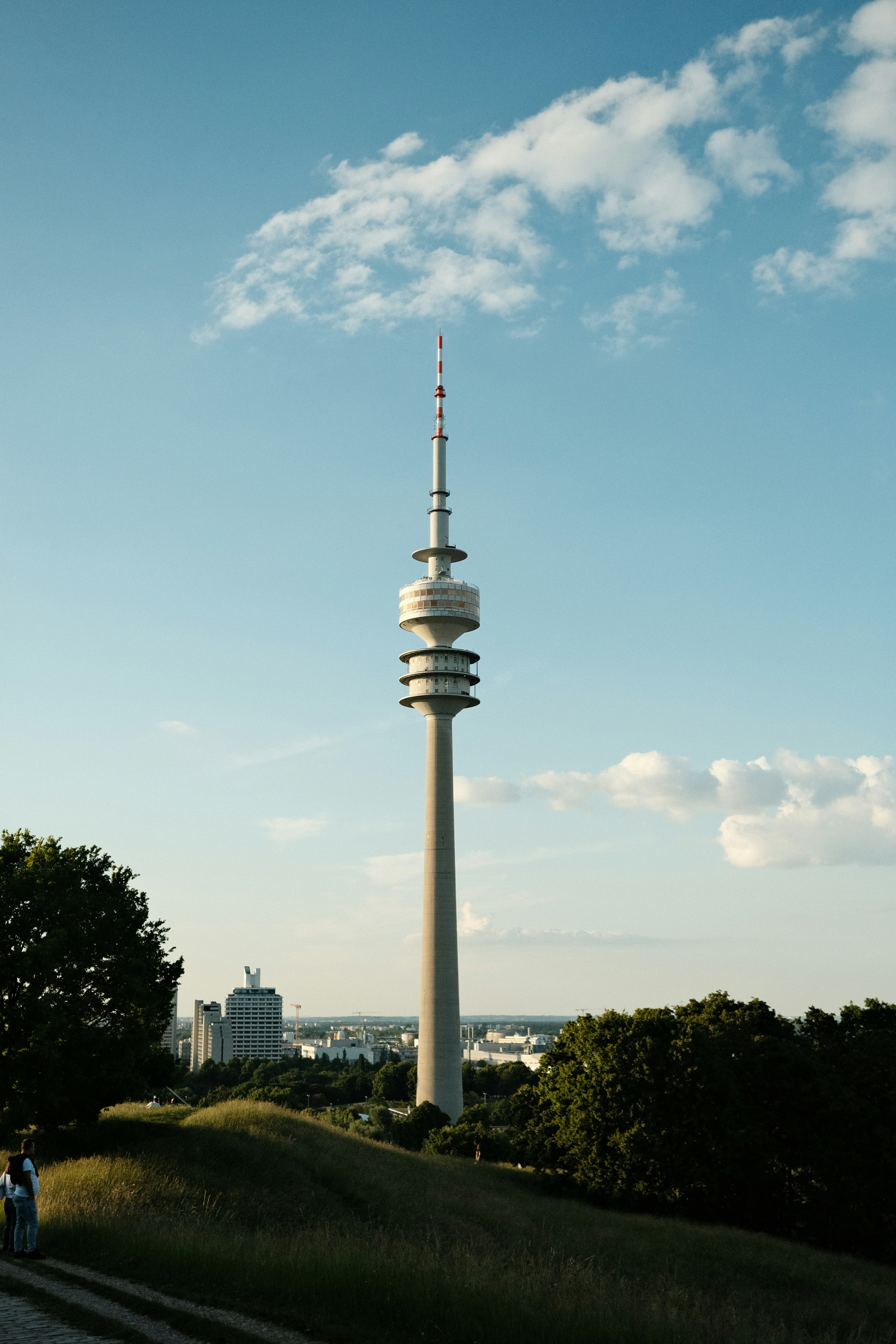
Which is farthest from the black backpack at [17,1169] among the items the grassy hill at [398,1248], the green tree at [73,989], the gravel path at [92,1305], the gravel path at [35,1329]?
the green tree at [73,989]

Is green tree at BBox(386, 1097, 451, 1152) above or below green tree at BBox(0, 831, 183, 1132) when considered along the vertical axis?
below

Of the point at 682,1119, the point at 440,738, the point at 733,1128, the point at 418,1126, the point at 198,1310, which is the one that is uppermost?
the point at 440,738

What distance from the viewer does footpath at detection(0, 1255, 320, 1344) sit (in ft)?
49.6

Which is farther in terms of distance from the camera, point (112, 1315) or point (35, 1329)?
point (112, 1315)

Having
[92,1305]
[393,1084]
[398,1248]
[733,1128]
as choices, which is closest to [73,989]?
[398,1248]

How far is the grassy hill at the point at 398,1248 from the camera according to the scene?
1631 cm

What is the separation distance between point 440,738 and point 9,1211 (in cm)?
8594

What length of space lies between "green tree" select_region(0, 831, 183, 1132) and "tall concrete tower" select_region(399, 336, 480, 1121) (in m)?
58.3

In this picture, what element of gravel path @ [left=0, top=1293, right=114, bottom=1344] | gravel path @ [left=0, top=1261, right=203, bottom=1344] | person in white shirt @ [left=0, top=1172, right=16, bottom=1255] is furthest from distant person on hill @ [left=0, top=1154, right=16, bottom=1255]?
gravel path @ [left=0, top=1293, right=114, bottom=1344]

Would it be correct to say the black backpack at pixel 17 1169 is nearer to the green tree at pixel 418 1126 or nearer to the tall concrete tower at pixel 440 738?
the green tree at pixel 418 1126

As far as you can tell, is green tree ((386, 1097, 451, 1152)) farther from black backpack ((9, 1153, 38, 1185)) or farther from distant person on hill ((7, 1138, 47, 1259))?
black backpack ((9, 1153, 38, 1185))

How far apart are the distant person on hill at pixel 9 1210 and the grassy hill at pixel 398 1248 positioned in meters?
1.16

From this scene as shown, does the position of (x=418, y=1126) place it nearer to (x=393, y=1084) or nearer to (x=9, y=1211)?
(x=9, y=1211)

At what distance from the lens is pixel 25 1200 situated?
73.2ft
